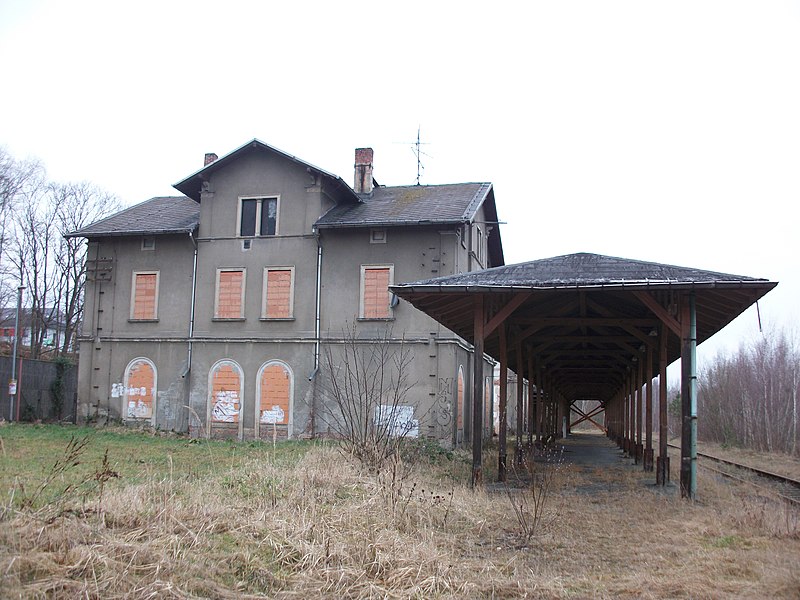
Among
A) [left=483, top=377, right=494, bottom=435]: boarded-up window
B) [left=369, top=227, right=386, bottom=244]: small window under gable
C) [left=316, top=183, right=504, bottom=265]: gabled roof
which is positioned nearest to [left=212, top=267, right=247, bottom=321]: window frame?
[left=316, top=183, right=504, bottom=265]: gabled roof

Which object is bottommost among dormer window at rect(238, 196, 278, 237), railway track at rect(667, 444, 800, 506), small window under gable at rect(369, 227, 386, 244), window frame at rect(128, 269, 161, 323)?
railway track at rect(667, 444, 800, 506)

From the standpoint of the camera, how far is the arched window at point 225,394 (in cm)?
2505

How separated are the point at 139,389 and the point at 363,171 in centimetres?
1054

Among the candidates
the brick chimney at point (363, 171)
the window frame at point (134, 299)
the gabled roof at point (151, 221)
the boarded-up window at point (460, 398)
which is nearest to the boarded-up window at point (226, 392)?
the window frame at point (134, 299)

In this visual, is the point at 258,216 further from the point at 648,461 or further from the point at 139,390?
the point at 648,461

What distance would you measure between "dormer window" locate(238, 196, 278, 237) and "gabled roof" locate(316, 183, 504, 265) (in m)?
1.73

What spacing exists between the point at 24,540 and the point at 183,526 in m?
1.28

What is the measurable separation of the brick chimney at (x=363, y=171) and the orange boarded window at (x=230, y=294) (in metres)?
5.24

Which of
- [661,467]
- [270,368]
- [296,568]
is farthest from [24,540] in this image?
[270,368]

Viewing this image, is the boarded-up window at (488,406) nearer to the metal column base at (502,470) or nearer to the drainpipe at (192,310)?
the drainpipe at (192,310)

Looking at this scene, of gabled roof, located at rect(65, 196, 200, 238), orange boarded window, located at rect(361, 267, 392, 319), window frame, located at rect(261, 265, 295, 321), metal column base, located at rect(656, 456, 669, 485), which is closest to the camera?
metal column base, located at rect(656, 456, 669, 485)

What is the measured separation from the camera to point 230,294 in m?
25.5

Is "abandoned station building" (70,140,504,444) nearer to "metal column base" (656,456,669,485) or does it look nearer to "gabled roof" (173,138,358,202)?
"gabled roof" (173,138,358,202)

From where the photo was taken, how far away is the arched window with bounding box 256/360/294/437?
2459 centimetres
